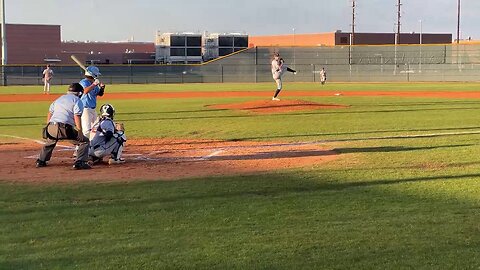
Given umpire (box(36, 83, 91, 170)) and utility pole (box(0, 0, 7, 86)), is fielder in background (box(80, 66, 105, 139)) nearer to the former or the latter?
umpire (box(36, 83, 91, 170))

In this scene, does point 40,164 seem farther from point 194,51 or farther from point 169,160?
point 194,51

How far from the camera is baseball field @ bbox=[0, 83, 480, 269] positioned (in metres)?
5.12

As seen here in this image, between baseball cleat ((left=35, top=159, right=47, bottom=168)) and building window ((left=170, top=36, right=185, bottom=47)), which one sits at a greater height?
building window ((left=170, top=36, right=185, bottom=47))

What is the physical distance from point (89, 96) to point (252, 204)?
5.62 m

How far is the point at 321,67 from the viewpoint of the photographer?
60.5 m

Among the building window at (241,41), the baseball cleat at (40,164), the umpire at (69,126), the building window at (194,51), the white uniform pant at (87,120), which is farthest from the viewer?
the building window at (241,41)

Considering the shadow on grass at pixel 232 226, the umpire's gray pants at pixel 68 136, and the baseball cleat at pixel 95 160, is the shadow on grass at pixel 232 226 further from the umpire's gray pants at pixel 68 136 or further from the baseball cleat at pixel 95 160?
the baseball cleat at pixel 95 160

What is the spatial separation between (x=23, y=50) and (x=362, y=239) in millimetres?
81835

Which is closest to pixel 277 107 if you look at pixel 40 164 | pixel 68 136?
pixel 40 164

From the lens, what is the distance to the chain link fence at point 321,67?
→ 54.6 metres

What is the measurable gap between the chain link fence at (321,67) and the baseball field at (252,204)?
4068 centimetres

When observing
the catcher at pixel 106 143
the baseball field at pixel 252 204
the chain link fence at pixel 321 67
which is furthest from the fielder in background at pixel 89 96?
the chain link fence at pixel 321 67

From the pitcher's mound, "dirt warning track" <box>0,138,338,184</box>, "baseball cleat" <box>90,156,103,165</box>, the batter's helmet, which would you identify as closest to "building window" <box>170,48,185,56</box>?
the pitcher's mound

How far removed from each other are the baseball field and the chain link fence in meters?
40.7
